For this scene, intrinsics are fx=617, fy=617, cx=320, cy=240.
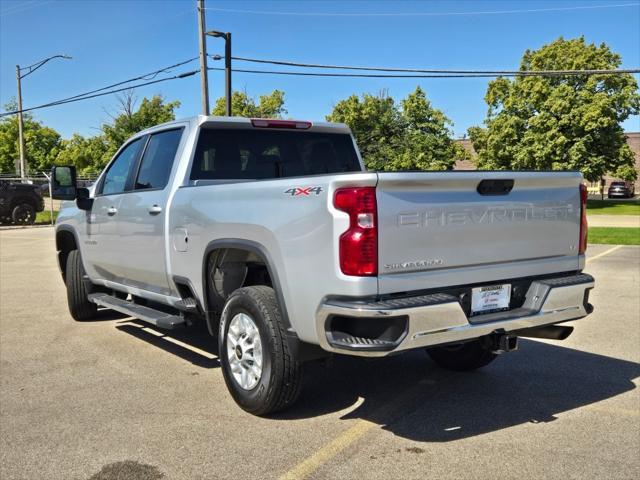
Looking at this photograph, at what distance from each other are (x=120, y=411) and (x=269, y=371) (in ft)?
3.89

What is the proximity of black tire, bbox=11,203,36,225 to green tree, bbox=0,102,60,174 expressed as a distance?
156 feet

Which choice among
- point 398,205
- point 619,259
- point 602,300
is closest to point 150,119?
point 619,259

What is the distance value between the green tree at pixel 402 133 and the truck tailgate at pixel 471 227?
119 feet

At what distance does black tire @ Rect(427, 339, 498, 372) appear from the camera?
4992 millimetres

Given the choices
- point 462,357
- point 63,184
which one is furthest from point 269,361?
point 63,184

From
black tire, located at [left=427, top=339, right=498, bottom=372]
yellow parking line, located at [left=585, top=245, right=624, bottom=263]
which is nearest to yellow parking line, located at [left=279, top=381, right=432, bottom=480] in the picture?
black tire, located at [left=427, top=339, right=498, bottom=372]

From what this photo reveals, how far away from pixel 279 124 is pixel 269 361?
2454 mm

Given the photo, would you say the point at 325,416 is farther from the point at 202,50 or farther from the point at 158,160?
the point at 202,50

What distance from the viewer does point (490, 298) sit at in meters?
3.85

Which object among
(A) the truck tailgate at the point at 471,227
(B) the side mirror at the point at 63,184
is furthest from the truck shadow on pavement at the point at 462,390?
(B) the side mirror at the point at 63,184

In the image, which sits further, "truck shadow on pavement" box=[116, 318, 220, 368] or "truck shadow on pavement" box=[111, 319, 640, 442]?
"truck shadow on pavement" box=[116, 318, 220, 368]

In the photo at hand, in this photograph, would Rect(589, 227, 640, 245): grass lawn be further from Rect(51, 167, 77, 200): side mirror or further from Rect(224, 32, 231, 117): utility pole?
Rect(51, 167, 77, 200): side mirror

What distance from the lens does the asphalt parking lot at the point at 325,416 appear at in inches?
136

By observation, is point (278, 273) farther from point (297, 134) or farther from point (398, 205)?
point (297, 134)
